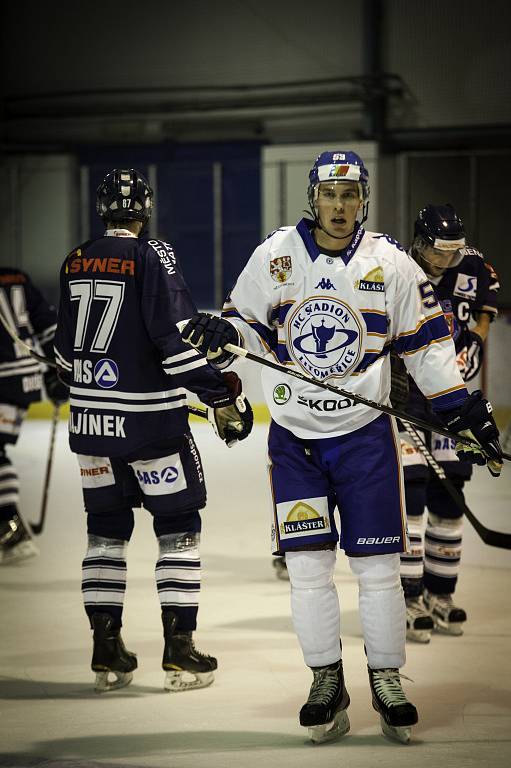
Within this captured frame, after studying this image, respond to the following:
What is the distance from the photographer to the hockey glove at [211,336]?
2.82m

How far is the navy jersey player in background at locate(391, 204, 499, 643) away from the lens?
148 inches

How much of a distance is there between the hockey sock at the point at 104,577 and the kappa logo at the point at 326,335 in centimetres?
79

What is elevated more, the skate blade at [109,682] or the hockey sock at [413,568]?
the hockey sock at [413,568]

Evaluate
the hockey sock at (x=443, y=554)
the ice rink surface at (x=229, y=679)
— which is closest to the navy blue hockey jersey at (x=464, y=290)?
the hockey sock at (x=443, y=554)

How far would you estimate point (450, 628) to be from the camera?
12.3 feet

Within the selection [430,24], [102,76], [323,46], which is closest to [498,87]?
[430,24]

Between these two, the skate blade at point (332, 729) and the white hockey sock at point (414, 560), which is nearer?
the skate blade at point (332, 729)

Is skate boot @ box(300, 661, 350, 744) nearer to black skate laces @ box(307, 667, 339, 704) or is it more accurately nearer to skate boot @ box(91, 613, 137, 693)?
black skate laces @ box(307, 667, 339, 704)

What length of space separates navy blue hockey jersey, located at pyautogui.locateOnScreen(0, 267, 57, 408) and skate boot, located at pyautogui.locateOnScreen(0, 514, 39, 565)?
1.58ft

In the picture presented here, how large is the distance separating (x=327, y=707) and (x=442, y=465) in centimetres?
127

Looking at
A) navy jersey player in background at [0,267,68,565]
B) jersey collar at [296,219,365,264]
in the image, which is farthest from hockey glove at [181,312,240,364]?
navy jersey player in background at [0,267,68,565]

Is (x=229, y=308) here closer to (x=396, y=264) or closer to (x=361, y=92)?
(x=396, y=264)

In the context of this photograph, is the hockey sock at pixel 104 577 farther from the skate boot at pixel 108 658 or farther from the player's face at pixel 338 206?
the player's face at pixel 338 206

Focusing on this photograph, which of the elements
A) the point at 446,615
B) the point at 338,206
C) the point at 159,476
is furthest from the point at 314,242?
the point at 446,615
